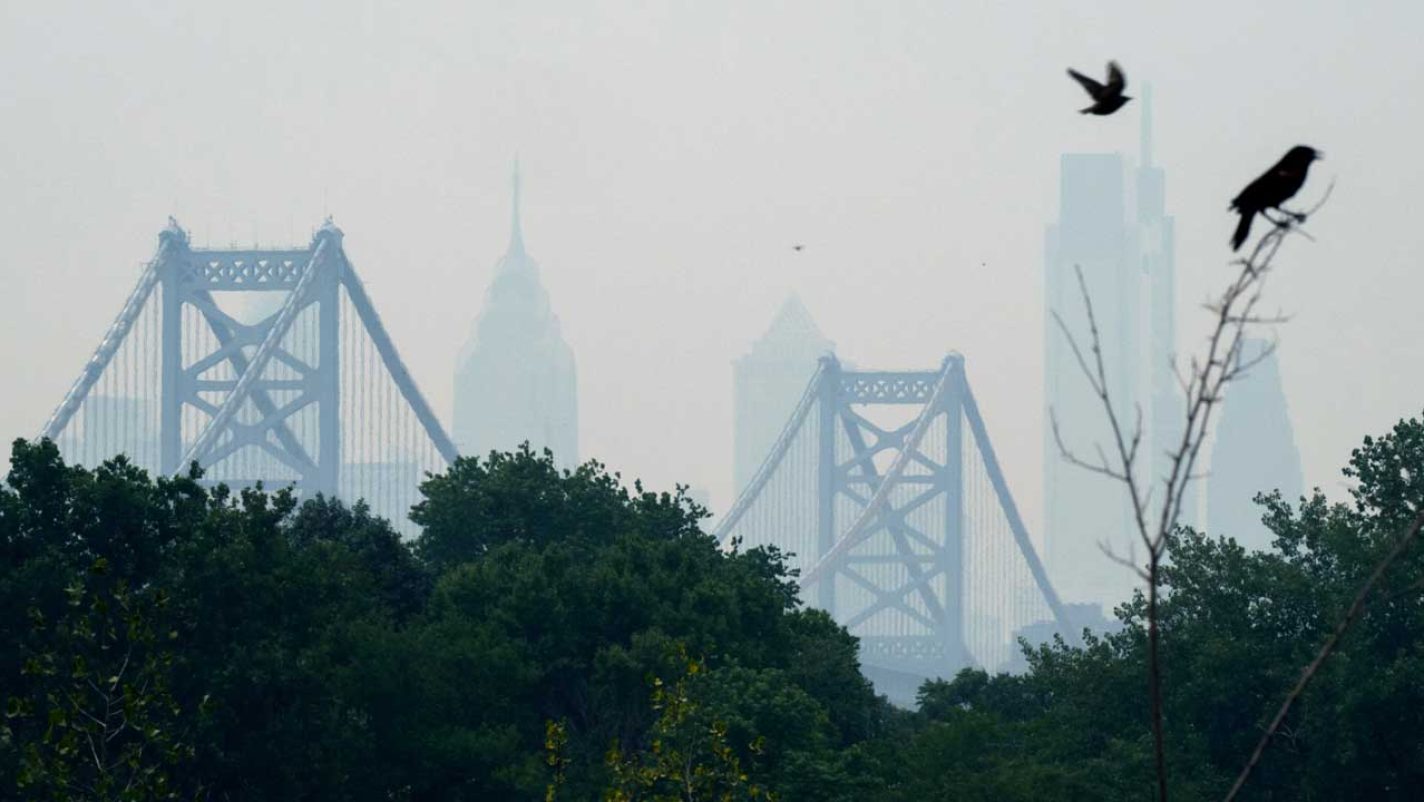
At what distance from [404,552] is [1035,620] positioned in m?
75.8

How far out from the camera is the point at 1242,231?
16.9ft

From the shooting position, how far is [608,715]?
3319 centimetres

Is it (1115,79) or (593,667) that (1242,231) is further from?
(593,667)

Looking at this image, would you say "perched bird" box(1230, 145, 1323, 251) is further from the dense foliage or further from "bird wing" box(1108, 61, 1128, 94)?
the dense foliage

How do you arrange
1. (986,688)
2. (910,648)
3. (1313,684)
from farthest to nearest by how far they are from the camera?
(910,648) → (986,688) → (1313,684)

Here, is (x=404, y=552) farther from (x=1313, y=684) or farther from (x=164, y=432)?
(x=164, y=432)

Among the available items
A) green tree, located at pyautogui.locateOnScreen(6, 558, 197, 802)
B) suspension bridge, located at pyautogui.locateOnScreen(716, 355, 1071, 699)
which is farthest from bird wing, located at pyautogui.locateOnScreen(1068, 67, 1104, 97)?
suspension bridge, located at pyautogui.locateOnScreen(716, 355, 1071, 699)

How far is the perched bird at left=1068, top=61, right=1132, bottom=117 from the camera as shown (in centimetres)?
605

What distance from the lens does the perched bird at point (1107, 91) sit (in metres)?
6.05

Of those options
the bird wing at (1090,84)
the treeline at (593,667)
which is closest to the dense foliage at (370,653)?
the treeline at (593,667)

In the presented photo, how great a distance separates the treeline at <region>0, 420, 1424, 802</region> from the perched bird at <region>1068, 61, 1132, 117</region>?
15.5m

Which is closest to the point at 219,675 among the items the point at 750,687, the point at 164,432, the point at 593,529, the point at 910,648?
the point at 750,687

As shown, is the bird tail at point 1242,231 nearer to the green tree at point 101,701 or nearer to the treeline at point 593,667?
the green tree at point 101,701

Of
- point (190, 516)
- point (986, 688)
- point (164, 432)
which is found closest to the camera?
point (190, 516)
